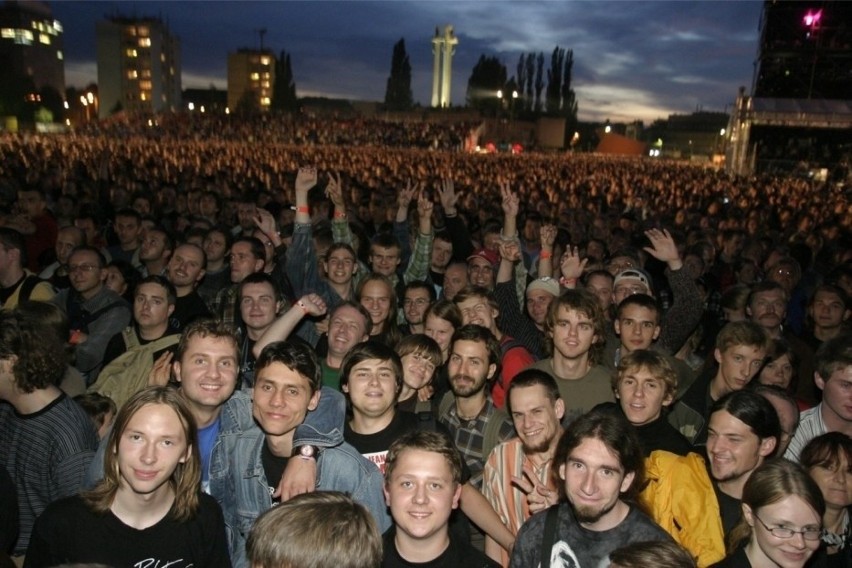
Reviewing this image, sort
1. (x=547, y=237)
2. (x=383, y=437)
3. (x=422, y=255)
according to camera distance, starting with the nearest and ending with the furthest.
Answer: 1. (x=383, y=437)
2. (x=547, y=237)
3. (x=422, y=255)

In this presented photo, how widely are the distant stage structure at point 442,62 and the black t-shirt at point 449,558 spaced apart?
4044 inches

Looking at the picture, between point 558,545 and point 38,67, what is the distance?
102m

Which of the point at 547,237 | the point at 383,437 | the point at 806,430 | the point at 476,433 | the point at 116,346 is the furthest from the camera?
the point at 547,237

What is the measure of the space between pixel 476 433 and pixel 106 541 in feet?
6.39

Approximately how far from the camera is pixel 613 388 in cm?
386

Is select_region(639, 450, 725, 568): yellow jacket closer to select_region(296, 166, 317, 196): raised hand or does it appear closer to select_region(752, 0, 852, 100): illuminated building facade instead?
select_region(296, 166, 317, 196): raised hand

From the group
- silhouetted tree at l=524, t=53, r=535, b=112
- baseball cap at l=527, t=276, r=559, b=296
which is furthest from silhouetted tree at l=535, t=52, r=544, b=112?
baseball cap at l=527, t=276, r=559, b=296

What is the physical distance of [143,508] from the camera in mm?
2527

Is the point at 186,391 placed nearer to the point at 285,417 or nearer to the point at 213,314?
the point at 285,417

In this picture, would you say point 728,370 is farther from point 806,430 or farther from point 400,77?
point 400,77


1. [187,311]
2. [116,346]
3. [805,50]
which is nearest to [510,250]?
[187,311]

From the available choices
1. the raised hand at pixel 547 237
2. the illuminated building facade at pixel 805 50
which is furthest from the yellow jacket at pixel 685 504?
the illuminated building facade at pixel 805 50

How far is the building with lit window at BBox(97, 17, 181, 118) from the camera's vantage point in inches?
3474

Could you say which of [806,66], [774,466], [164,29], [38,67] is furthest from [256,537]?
[164,29]
